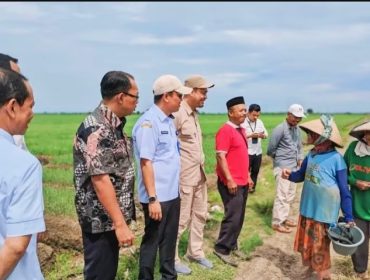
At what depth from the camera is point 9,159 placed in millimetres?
1686

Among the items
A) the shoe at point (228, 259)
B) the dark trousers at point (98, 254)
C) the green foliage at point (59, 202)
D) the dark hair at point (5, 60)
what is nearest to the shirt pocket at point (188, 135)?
the shoe at point (228, 259)

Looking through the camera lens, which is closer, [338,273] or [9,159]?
[9,159]

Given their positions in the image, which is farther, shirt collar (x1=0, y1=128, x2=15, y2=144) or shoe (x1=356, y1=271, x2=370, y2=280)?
shoe (x1=356, y1=271, x2=370, y2=280)

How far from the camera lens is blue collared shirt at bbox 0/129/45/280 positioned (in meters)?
1.67

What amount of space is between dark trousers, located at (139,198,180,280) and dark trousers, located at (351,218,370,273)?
2032mm

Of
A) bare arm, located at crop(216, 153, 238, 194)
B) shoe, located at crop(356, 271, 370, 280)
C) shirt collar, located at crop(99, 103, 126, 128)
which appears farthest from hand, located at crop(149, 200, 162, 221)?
shoe, located at crop(356, 271, 370, 280)

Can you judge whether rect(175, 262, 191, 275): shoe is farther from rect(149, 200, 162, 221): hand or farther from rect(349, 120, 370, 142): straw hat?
rect(349, 120, 370, 142): straw hat

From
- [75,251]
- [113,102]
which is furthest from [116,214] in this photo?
[75,251]

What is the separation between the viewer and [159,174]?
148 inches

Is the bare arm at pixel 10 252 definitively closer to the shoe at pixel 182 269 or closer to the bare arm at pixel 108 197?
the bare arm at pixel 108 197

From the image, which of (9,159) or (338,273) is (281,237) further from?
(9,159)

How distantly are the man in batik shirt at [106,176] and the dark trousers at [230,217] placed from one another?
7.19 feet

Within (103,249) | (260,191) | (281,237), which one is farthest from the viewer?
(260,191)

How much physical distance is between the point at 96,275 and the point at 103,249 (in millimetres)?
188
